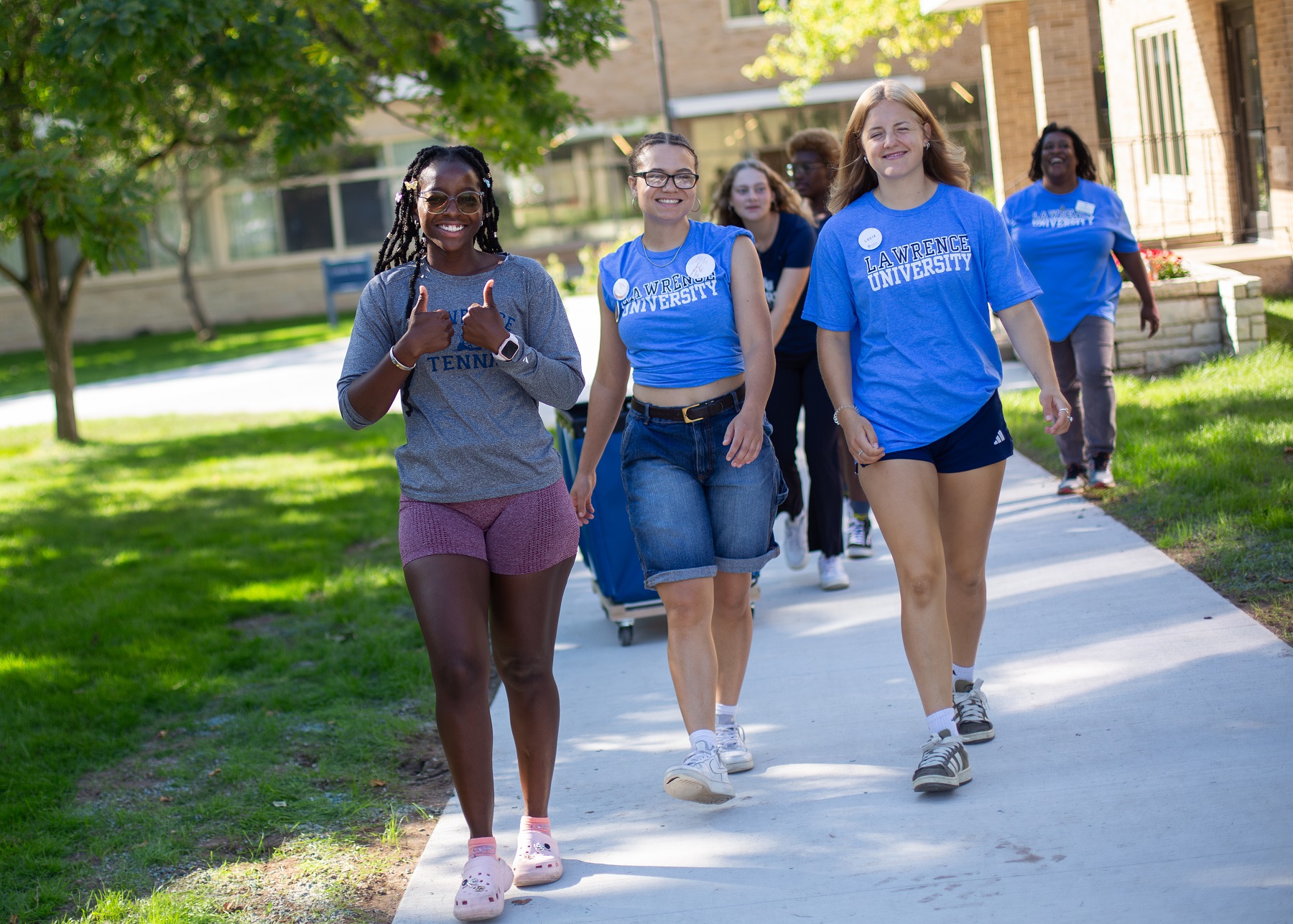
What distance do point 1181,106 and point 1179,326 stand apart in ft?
20.1

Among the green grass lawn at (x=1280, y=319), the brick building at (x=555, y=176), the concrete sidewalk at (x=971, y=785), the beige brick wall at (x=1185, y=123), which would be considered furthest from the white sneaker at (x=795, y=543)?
the brick building at (x=555, y=176)

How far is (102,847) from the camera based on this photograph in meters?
4.25

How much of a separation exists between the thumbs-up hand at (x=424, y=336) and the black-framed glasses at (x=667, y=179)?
0.90 meters

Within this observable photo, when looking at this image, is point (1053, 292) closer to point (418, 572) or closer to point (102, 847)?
point (418, 572)

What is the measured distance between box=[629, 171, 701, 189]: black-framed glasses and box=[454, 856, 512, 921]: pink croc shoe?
2.00m

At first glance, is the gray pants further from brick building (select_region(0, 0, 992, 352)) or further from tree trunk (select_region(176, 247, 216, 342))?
tree trunk (select_region(176, 247, 216, 342))

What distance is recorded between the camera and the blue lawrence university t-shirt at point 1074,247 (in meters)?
6.90

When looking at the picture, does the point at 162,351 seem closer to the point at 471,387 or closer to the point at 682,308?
the point at 682,308

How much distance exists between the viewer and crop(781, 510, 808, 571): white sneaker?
6.58m

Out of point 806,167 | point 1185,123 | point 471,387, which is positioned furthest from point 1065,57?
point 471,387

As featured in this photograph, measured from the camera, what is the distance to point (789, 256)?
5.76 meters

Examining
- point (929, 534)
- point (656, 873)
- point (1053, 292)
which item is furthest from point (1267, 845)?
point (1053, 292)

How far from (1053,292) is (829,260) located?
3492mm

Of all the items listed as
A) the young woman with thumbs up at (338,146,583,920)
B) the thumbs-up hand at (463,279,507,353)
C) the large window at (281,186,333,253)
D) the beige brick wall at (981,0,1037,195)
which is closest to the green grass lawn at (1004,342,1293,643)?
the young woman with thumbs up at (338,146,583,920)
